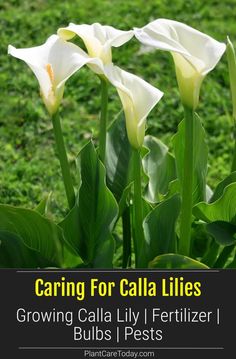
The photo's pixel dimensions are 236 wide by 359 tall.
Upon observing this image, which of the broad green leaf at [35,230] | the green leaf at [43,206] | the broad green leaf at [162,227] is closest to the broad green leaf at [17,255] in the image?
the broad green leaf at [35,230]

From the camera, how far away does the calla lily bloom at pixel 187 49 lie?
1569mm

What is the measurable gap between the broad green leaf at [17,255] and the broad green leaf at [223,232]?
15.9 inches

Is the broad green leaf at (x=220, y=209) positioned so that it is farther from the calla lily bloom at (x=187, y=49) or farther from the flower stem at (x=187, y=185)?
the calla lily bloom at (x=187, y=49)

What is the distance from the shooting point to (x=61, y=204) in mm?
2879

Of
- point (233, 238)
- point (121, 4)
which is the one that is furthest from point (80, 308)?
point (121, 4)

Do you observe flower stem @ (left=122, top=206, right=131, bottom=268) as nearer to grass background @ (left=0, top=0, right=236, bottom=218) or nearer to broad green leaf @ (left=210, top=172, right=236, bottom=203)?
broad green leaf @ (left=210, top=172, right=236, bottom=203)

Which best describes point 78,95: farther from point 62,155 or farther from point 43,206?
point 62,155

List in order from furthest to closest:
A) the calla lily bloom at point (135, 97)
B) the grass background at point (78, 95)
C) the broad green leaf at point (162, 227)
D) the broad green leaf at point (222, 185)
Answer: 1. the grass background at point (78, 95)
2. the broad green leaf at point (222, 185)
3. the broad green leaf at point (162, 227)
4. the calla lily bloom at point (135, 97)

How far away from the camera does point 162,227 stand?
5.96 feet

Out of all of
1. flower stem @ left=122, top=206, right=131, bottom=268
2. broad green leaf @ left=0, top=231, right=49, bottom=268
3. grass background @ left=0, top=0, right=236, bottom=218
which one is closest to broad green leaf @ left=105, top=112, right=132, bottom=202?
flower stem @ left=122, top=206, right=131, bottom=268

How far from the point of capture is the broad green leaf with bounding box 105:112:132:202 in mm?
2074

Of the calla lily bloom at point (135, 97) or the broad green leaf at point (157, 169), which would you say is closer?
the calla lily bloom at point (135, 97)

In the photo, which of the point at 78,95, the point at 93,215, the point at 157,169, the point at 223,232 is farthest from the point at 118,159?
the point at 78,95

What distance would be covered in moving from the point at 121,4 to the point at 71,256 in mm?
2560
